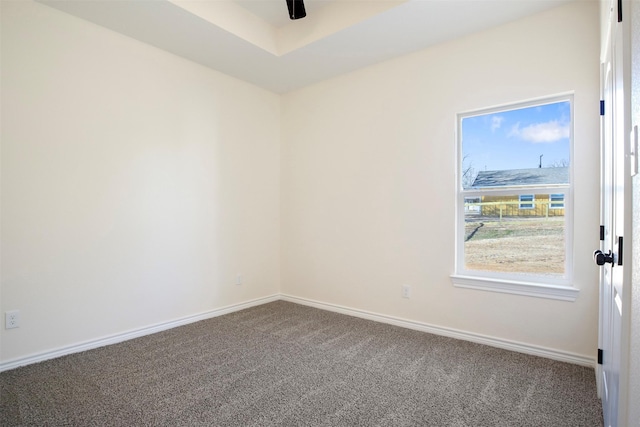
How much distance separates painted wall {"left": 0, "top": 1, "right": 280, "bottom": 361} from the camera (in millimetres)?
2518

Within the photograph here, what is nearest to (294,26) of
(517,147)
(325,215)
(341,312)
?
(325,215)

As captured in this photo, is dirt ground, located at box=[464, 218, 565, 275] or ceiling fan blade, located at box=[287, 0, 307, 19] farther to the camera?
dirt ground, located at box=[464, 218, 565, 275]

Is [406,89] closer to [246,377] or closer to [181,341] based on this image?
[246,377]

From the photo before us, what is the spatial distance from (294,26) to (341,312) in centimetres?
306

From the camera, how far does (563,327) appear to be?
102 inches

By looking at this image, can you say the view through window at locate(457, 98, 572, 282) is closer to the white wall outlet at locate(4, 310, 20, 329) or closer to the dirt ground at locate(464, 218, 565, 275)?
the dirt ground at locate(464, 218, 565, 275)

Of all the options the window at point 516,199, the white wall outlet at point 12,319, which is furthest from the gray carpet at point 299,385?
the window at point 516,199

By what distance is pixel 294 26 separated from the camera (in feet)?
11.0

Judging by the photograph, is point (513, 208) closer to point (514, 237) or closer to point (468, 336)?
point (514, 237)

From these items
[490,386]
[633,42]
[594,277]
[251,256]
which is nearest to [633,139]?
[633,42]

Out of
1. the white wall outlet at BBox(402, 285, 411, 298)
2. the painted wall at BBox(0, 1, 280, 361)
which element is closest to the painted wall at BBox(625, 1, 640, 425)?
the white wall outlet at BBox(402, 285, 411, 298)

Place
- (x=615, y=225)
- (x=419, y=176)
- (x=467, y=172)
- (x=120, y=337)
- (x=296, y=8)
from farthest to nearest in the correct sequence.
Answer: (x=419, y=176), (x=467, y=172), (x=120, y=337), (x=296, y=8), (x=615, y=225)

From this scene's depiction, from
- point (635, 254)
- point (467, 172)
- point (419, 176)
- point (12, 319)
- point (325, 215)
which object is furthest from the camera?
point (325, 215)

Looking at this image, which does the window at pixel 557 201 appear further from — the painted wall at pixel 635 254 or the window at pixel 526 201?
the painted wall at pixel 635 254
